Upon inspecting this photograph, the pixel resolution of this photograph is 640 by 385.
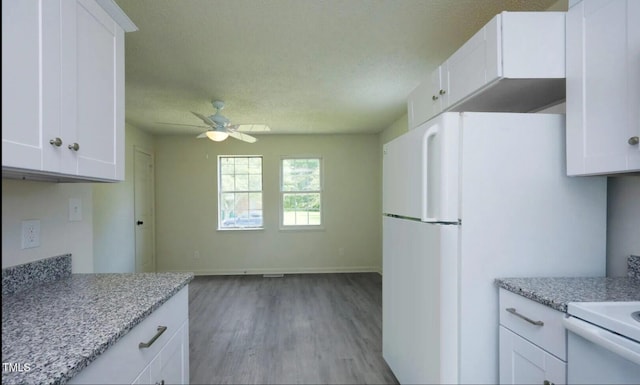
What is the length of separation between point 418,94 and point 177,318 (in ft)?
6.53

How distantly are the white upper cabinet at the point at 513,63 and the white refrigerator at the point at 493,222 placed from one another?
0.18 metres

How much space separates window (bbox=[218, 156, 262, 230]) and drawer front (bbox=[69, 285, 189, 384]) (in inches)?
158

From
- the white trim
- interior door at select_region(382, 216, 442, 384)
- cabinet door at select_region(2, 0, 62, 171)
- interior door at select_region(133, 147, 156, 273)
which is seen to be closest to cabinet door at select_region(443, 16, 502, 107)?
interior door at select_region(382, 216, 442, 384)

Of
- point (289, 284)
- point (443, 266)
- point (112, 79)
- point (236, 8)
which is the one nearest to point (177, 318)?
point (112, 79)

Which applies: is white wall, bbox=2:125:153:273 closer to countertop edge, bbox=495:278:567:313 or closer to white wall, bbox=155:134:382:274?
countertop edge, bbox=495:278:567:313

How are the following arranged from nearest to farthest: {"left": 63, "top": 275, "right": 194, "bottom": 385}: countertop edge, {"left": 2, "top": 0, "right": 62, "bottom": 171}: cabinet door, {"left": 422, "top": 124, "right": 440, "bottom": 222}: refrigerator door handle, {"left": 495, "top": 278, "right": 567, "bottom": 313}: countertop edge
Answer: {"left": 63, "top": 275, "right": 194, "bottom": 385}: countertop edge → {"left": 2, "top": 0, "right": 62, "bottom": 171}: cabinet door → {"left": 495, "top": 278, "right": 567, "bottom": 313}: countertop edge → {"left": 422, "top": 124, "right": 440, "bottom": 222}: refrigerator door handle

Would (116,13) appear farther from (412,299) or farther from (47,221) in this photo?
(412,299)

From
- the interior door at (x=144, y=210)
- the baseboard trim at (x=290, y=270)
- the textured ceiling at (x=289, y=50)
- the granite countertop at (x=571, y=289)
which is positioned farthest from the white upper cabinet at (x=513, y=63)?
the interior door at (x=144, y=210)

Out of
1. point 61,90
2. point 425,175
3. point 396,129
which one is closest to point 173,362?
point 61,90

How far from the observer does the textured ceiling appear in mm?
1991

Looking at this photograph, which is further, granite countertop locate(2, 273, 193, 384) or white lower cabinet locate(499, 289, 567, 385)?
white lower cabinet locate(499, 289, 567, 385)

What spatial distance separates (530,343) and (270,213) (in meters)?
4.43

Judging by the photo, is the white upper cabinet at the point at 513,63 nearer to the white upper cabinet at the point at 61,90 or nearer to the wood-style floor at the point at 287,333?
the white upper cabinet at the point at 61,90

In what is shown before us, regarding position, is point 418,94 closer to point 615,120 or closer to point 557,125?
point 557,125
